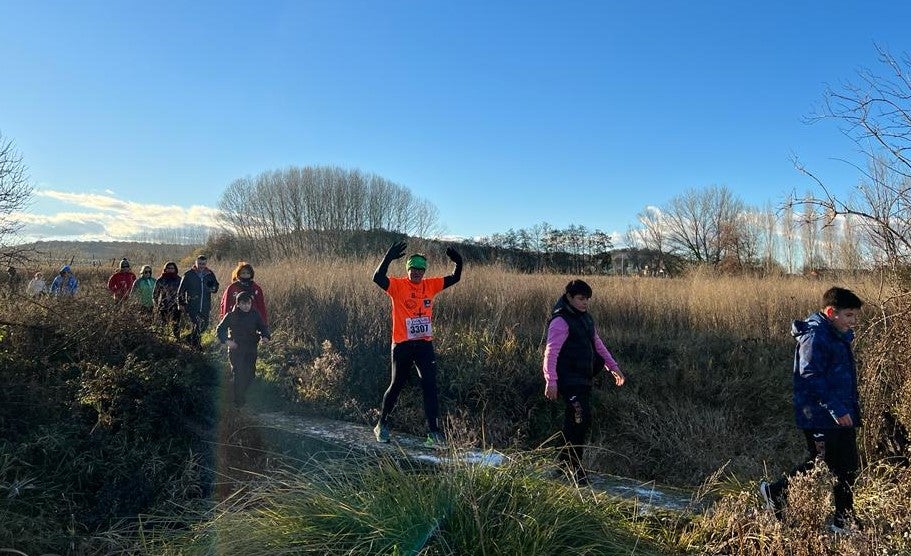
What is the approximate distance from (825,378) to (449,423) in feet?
12.2

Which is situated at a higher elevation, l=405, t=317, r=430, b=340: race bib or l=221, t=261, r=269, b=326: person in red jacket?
l=221, t=261, r=269, b=326: person in red jacket

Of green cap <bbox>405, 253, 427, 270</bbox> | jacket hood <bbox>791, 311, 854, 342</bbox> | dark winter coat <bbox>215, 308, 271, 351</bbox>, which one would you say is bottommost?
dark winter coat <bbox>215, 308, 271, 351</bbox>

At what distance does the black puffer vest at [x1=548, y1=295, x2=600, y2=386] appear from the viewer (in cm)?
476

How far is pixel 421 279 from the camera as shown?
5.86 metres

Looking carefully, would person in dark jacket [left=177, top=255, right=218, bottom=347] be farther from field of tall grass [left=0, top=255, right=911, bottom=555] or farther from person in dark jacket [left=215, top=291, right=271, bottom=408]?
person in dark jacket [left=215, top=291, right=271, bottom=408]

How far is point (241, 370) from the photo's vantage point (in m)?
7.12

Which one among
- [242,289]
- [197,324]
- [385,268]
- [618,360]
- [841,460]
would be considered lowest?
[618,360]

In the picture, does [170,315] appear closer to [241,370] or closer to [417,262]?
[241,370]

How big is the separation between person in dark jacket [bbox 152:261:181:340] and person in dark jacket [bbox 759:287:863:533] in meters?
8.32

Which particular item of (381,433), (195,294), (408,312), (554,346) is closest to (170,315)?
(195,294)

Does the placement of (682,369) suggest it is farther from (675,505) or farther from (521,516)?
(521,516)

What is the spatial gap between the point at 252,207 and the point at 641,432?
3480cm

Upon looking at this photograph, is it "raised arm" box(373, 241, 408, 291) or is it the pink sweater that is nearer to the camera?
the pink sweater

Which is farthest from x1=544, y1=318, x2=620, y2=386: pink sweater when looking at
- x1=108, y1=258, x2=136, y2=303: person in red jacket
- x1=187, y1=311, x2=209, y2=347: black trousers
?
x1=108, y1=258, x2=136, y2=303: person in red jacket
